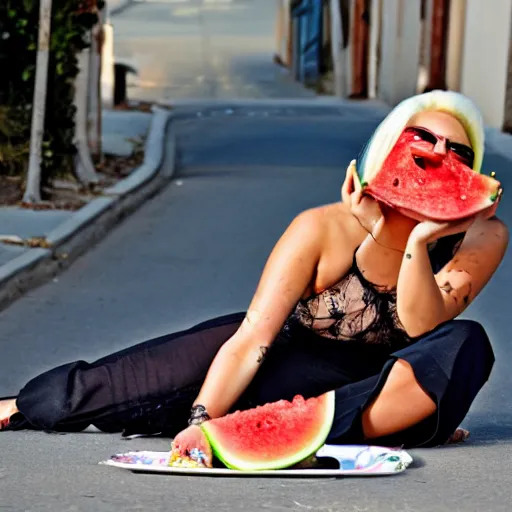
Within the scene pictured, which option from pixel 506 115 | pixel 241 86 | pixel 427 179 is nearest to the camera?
pixel 427 179

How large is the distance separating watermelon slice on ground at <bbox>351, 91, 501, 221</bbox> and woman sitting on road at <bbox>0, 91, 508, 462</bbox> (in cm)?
1

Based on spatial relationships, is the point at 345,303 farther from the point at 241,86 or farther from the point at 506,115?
the point at 241,86

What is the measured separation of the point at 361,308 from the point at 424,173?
536 millimetres

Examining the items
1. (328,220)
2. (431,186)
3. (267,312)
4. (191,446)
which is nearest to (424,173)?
(431,186)

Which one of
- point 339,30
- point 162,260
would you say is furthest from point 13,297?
point 339,30

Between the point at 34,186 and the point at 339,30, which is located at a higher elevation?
the point at 34,186

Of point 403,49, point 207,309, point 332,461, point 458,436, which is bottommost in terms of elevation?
point 403,49

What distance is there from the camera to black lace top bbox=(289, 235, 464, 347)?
15.4ft

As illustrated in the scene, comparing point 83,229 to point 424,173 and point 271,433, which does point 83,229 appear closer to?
point 271,433

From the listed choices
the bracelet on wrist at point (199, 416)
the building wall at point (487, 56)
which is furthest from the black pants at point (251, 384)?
the building wall at point (487, 56)

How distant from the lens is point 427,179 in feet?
14.3

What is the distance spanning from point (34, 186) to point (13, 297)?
3601 millimetres

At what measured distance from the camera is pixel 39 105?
12.2 meters

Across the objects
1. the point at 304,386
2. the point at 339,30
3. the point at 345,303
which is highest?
the point at 345,303
